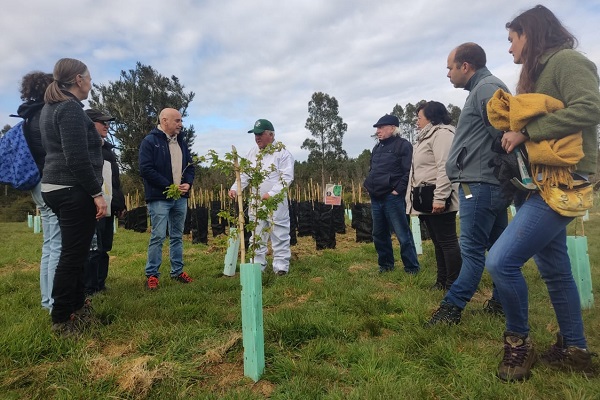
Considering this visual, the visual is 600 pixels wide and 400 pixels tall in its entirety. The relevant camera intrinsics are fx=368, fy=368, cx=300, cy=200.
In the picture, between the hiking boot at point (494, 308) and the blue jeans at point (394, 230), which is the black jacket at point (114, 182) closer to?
the blue jeans at point (394, 230)

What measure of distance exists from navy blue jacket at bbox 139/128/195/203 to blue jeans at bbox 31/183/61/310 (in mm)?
1248

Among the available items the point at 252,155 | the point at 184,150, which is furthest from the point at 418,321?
the point at 184,150

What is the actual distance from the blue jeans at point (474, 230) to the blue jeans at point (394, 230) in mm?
1766

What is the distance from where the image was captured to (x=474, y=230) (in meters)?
2.51

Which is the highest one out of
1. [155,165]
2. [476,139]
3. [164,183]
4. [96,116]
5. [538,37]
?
[96,116]

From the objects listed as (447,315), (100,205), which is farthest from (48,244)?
(447,315)

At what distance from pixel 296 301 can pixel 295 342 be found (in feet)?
3.53

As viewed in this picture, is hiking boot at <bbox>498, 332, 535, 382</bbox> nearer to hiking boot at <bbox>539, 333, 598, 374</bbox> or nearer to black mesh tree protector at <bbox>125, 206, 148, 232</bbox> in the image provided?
hiking boot at <bbox>539, 333, 598, 374</bbox>

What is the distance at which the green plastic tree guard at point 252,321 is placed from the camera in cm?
196

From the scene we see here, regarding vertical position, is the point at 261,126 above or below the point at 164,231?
above

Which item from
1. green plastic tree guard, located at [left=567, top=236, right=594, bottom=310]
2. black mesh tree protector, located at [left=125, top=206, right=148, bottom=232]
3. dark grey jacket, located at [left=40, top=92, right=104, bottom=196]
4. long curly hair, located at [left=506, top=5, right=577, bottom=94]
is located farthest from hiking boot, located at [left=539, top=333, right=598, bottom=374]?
black mesh tree protector, located at [left=125, top=206, right=148, bottom=232]

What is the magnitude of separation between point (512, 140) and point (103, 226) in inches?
151

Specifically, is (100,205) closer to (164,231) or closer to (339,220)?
(164,231)

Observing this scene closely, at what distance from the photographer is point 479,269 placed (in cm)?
255
